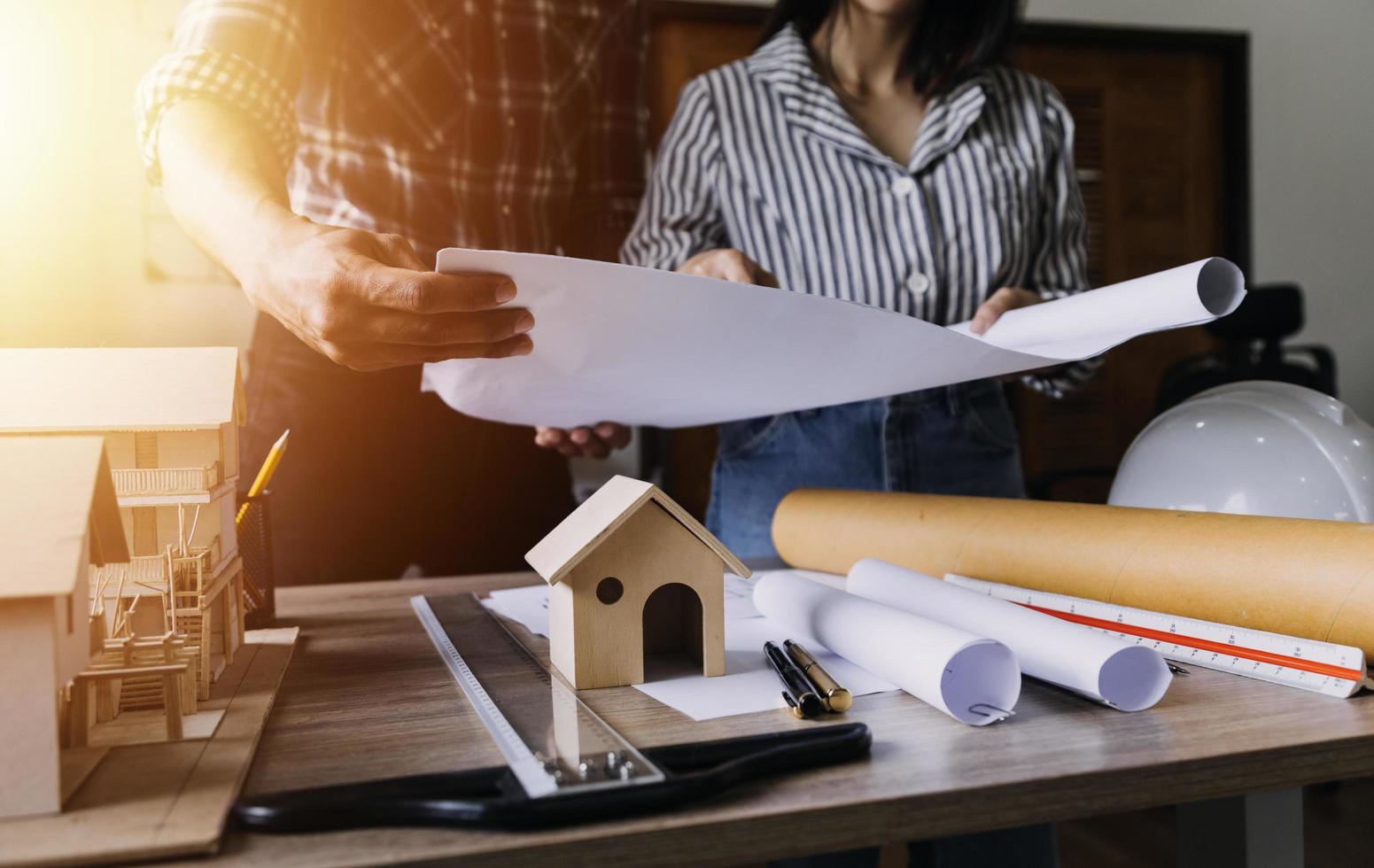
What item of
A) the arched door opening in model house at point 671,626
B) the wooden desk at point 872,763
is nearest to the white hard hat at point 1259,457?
the wooden desk at point 872,763

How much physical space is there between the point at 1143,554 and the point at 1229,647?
88 millimetres

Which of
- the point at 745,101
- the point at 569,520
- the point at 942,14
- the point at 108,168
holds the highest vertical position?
the point at 108,168

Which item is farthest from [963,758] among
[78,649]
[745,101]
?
[745,101]

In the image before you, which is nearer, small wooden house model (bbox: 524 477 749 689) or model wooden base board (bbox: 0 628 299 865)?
model wooden base board (bbox: 0 628 299 865)

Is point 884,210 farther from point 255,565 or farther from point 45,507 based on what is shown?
point 45,507

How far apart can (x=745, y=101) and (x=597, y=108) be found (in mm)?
254

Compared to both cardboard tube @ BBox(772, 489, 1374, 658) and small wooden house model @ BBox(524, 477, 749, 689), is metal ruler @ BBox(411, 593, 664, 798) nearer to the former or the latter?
small wooden house model @ BBox(524, 477, 749, 689)

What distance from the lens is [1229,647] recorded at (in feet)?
1.98

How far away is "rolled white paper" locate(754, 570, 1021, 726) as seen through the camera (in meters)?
0.52

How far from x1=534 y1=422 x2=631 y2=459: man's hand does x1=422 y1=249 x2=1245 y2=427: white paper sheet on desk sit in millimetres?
223

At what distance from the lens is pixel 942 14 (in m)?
1.24

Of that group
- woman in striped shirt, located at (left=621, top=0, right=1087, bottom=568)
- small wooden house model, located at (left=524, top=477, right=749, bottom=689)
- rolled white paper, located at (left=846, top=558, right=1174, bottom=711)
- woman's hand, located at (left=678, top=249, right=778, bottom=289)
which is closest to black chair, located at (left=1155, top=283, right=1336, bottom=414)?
woman in striped shirt, located at (left=621, top=0, right=1087, bottom=568)

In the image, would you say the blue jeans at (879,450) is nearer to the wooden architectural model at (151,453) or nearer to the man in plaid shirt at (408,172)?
the man in plaid shirt at (408,172)

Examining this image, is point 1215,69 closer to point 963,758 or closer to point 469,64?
point 469,64
